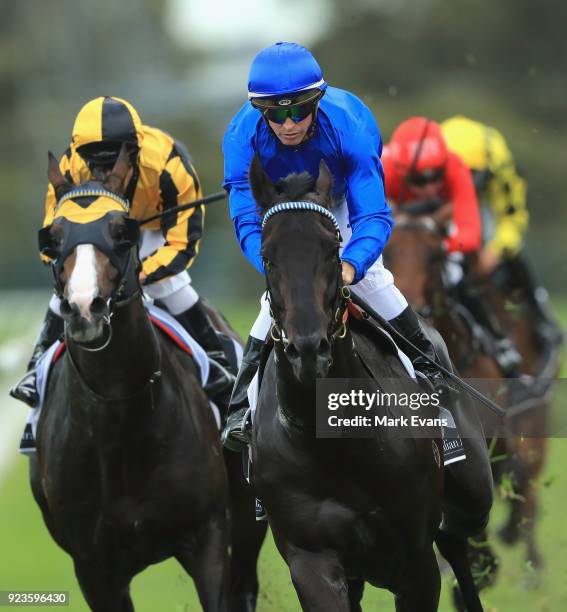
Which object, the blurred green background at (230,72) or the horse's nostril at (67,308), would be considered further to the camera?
the blurred green background at (230,72)

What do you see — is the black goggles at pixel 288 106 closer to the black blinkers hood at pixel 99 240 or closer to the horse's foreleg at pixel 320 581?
the black blinkers hood at pixel 99 240

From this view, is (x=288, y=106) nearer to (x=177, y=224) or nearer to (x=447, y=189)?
(x=177, y=224)

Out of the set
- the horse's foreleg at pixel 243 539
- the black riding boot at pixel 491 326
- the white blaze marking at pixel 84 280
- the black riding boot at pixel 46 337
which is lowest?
the horse's foreleg at pixel 243 539

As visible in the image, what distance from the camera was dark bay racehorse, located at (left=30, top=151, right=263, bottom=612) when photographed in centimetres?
684

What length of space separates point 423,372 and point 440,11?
40673mm

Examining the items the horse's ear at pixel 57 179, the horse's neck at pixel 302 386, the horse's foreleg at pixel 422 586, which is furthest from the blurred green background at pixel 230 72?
the horse's neck at pixel 302 386

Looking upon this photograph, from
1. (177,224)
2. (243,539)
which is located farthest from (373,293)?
(243,539)

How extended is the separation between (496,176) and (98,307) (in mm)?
6088

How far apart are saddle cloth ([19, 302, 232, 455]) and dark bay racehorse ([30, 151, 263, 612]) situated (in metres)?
0.29

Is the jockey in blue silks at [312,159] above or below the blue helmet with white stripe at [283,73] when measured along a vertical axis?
below

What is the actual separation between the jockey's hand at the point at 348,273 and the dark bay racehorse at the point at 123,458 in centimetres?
141

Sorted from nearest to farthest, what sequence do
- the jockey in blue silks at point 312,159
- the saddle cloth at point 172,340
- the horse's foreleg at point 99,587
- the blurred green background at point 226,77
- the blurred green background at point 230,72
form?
the jockey in blue silks at point 312,159 → the horse's foreleg at point 99,587 → the saddle cloth at point 172,340 → the blurred green background at point 226,77 → the blurred green background at point 230,72

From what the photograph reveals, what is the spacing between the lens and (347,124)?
6098 millimetres

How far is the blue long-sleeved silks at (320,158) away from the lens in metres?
5.96
